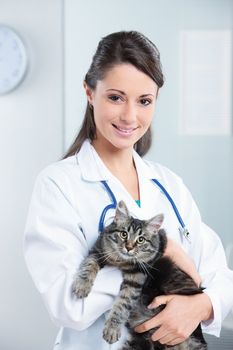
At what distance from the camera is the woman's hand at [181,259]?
1.48m

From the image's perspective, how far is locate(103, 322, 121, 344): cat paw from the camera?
53.1 inches

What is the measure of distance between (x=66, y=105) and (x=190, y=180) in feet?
2.81

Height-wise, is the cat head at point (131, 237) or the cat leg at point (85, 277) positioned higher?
the cat head at point (131, 237)

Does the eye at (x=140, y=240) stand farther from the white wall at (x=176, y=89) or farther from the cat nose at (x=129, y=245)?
the white wall at (x=176, y=89)

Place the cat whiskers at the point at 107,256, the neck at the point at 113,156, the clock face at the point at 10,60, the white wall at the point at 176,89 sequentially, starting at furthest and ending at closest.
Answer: the clock face at the point at 10,60, the white wall at the point at 176,89, the neck at the point at 113,156, the cat whiskers at the point at 107,256

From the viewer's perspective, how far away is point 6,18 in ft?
11.2

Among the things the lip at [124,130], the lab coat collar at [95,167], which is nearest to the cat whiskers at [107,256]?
the lab coat collar at [95,167]

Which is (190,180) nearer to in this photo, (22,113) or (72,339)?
(22,113)

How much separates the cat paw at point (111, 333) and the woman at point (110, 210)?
4 cm

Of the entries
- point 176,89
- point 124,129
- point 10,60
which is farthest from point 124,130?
point 10,60

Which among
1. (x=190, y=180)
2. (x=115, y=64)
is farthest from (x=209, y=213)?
(x=115, y=64)

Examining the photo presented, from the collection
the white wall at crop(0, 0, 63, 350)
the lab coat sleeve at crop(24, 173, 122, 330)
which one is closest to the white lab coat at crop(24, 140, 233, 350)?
the lab coat sleeve at crop(24, 173, 122, 330)

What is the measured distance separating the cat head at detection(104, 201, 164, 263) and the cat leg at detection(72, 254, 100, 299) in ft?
0.20

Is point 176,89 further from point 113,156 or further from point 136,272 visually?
point 136,272
